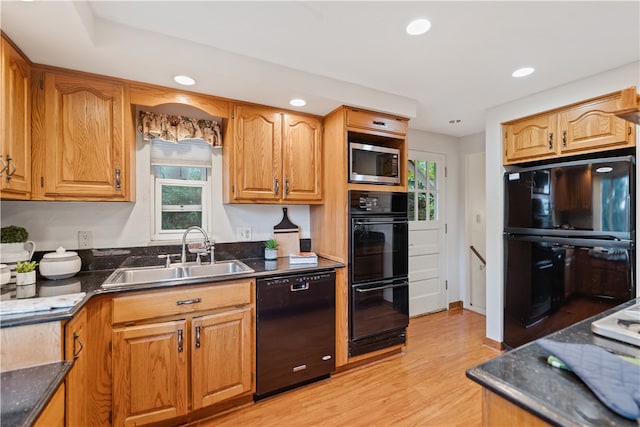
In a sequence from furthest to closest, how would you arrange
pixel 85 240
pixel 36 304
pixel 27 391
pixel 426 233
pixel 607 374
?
pixel 426 233 → pixel 85 240 → pixel 36 304 → pixel 27 391 → pixel 607 374

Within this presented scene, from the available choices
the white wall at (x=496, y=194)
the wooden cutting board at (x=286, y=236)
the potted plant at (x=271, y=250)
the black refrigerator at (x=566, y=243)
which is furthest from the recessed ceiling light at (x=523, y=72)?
the potted plant at (x=271, y=250)

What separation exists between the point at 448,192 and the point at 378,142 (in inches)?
65.0

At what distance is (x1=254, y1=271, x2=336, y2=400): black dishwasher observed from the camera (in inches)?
81.1

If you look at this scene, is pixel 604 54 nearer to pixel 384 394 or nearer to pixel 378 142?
pixel 378 142

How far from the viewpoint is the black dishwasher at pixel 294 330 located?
81.1 inches

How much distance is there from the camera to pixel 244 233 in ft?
8.68

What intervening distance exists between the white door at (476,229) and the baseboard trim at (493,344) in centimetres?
98

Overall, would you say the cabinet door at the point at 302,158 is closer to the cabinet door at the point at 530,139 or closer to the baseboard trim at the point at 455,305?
the cabinet door at the point at 530,139

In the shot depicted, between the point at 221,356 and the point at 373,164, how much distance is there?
1969mm

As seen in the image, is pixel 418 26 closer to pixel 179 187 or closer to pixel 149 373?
pixel 179 187

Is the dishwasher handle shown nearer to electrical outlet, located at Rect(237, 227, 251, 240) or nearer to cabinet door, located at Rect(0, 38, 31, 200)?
electrical outlet, located at Rect(237, 227, 251, 240)

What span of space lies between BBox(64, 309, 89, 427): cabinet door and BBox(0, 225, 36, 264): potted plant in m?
0.63

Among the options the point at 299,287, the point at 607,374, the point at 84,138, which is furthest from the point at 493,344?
the point at 84,138

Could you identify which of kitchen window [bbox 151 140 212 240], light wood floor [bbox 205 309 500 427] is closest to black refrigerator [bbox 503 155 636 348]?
light wood floor [bbox 205 309 500 427]
